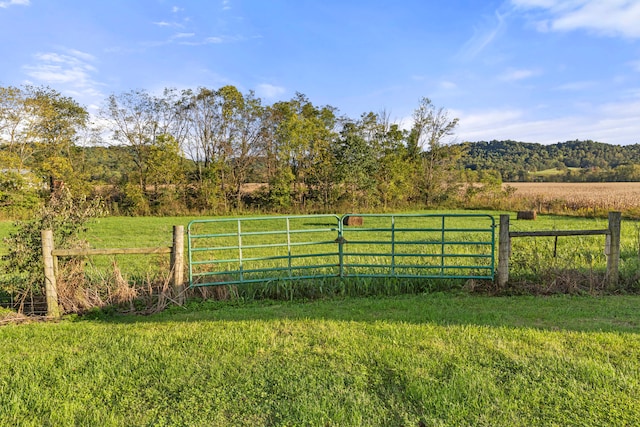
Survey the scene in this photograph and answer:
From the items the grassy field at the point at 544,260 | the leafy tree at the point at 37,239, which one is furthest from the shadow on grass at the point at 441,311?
the leafy tree at the point at 37,239

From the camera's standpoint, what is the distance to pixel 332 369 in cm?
356

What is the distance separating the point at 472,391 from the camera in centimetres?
312

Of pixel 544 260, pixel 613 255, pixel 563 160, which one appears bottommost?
pixel 544 260

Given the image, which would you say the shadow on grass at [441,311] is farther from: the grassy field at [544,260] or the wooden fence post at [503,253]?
the grassy field at [544,260]

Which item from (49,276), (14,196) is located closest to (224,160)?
(14,196)

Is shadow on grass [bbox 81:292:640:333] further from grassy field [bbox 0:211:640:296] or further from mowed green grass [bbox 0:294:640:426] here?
grassy field [bbox 0:211:640:296]

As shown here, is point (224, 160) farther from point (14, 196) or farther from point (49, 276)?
point (49, 276)

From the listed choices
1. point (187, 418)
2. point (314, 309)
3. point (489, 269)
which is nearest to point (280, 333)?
point (314, 309)

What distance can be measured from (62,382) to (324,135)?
89.8ft

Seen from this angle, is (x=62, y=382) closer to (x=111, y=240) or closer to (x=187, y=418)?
(x=187, y=418)

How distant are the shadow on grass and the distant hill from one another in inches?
2234

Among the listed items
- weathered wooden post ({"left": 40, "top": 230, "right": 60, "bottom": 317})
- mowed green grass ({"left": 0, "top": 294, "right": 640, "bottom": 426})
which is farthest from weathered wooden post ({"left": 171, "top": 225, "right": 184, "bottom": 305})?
weathered wooden post ({"left": 40, "top": 230, "right": 60, "bottom": 317})

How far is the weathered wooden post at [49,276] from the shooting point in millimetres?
5395

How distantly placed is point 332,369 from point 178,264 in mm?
3395
